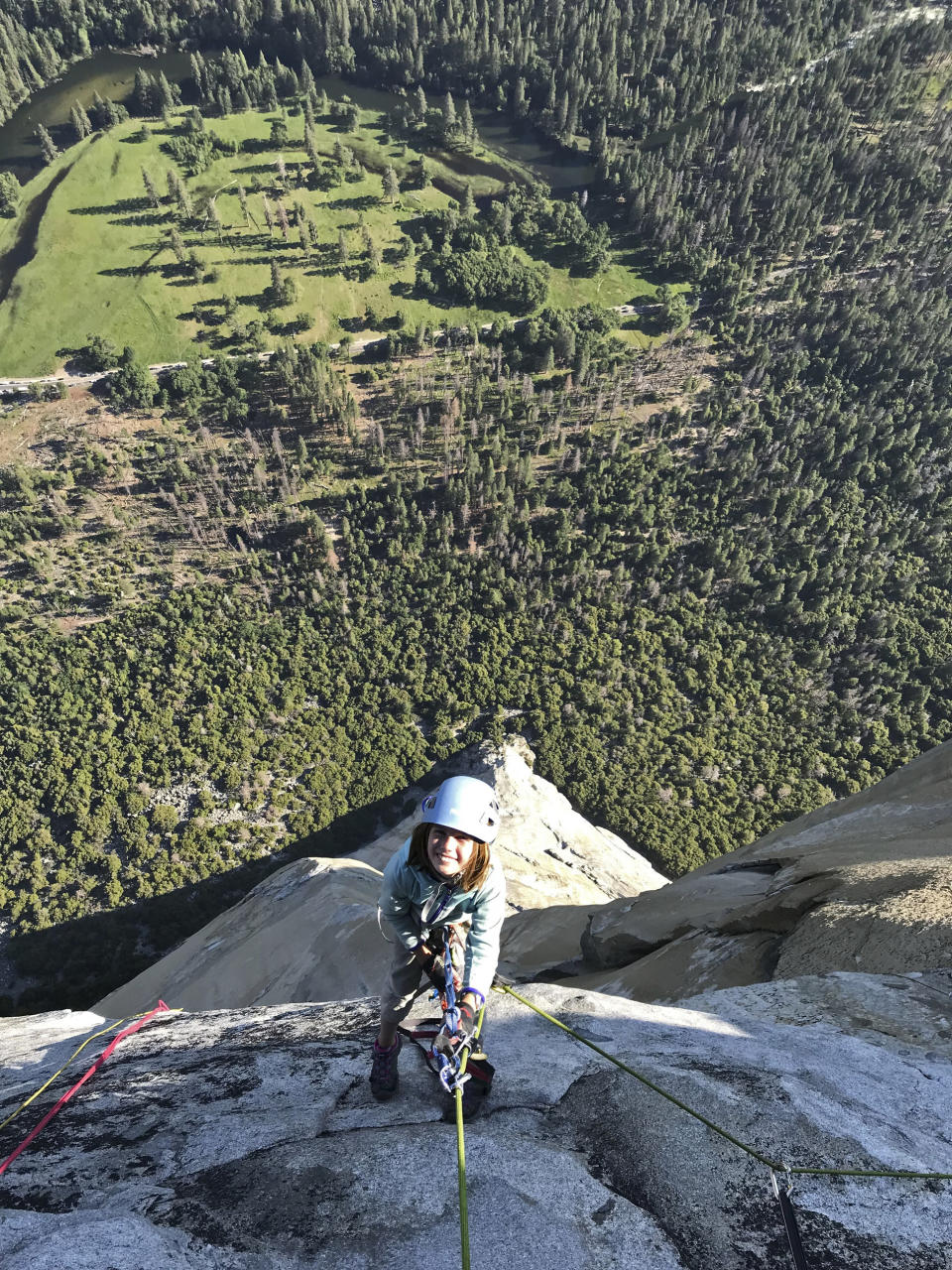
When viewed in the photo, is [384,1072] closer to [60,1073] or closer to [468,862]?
[468,862]

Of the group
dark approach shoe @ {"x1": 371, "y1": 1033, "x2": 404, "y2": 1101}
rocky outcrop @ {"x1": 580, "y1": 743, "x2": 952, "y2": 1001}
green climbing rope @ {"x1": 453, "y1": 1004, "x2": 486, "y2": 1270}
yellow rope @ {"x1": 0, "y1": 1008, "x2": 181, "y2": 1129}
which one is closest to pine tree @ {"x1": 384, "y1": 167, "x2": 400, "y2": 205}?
rocky outcrop @ {"x1": 580, "y1": 743, "x2": 952, "y2": 1001}

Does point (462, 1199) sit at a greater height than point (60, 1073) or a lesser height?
greater

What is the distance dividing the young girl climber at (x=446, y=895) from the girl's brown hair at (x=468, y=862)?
12mm

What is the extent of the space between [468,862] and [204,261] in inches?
4861

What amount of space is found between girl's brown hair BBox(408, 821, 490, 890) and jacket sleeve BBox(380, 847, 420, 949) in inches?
8.5

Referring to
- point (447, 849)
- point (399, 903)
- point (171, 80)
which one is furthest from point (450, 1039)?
point (171, 80)

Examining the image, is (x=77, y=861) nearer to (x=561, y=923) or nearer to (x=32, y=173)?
(x=561, y=923)

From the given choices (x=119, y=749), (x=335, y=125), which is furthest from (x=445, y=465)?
(x=335, y=125)

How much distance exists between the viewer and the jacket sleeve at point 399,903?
7.17 metres

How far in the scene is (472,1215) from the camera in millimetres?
6781

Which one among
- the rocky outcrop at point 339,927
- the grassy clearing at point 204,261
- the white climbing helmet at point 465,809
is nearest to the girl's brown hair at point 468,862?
the white climbing helmet at point 465,809

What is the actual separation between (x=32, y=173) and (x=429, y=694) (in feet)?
438

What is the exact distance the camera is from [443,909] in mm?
7363

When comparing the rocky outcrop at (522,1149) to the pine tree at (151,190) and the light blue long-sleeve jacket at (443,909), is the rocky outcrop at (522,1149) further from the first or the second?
the pine tree at (151,190)
